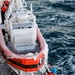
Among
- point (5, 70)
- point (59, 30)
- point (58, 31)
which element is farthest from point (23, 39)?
point (59, 30)

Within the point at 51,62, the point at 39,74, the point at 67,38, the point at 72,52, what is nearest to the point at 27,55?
the point at 39,74

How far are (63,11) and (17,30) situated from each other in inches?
884

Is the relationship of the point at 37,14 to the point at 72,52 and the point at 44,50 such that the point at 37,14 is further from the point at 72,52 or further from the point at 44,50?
the point at 44,50

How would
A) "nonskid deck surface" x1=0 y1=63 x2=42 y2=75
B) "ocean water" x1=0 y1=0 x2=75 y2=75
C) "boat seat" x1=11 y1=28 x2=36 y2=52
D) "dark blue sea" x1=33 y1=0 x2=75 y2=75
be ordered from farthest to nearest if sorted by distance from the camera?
"dark blue sea" x1=33 y1=0 x2=75 y2=75 → "ocean water" x1=0 y1=0 x2=75 y2=75 → "nonskid deck surface" x1=0 y1=63 x2=42 y2=75 → "boat seat" x1=11 y1=28 x2=36 y2=52

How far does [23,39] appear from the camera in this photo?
22.9 meters

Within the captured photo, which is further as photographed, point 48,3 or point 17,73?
point 48,3

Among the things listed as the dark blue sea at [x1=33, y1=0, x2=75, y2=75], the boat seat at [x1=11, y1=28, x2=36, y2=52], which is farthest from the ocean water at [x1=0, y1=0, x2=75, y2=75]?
the boat seat at [x1=11, y1=28, x2=36, y2=52]

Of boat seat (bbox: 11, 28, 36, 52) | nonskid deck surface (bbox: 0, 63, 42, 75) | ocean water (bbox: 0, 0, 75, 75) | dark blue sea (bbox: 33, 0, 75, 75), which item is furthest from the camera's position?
dark blue sea (bbox: 33, 0, 75, 75)

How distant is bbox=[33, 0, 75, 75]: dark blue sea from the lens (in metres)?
28.8

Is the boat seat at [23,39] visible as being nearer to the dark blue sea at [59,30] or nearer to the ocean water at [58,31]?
the ocean water at [58,31]

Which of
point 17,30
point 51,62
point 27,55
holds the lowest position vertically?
point 51,62

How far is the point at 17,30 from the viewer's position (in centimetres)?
2286

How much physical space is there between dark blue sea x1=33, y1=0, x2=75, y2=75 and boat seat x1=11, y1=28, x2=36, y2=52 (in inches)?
227

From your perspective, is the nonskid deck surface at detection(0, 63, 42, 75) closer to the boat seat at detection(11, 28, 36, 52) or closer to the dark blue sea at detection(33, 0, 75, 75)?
the boat seat at detection(11, 28, 36, 52)
